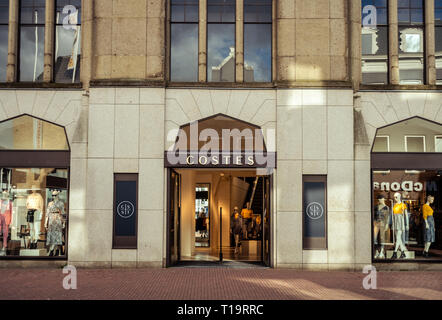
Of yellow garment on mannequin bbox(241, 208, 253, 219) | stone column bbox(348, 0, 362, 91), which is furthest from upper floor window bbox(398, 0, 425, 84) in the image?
yellow garment on mannequin bbox(241, 208, 253, 219)

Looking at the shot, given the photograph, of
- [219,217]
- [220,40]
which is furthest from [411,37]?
[219,217]

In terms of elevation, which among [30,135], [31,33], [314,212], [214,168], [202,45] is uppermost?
[31,33]

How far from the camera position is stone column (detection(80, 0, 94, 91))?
17.0 meters

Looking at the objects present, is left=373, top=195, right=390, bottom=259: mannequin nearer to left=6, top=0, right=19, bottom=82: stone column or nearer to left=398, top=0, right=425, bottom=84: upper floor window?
left=398, top=0, right=425, bottom=84: upper floor window

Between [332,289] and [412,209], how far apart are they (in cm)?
550

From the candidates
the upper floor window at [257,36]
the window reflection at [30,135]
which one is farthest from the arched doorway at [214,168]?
the window reflection at [30,135]

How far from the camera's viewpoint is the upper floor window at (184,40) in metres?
17.2

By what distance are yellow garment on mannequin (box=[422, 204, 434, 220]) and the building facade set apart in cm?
12

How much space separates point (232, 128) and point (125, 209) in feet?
13.2

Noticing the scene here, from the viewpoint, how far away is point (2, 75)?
17.4 meters

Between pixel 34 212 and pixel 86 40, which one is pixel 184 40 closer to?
pixel 86 40

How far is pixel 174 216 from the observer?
56.9 feet
